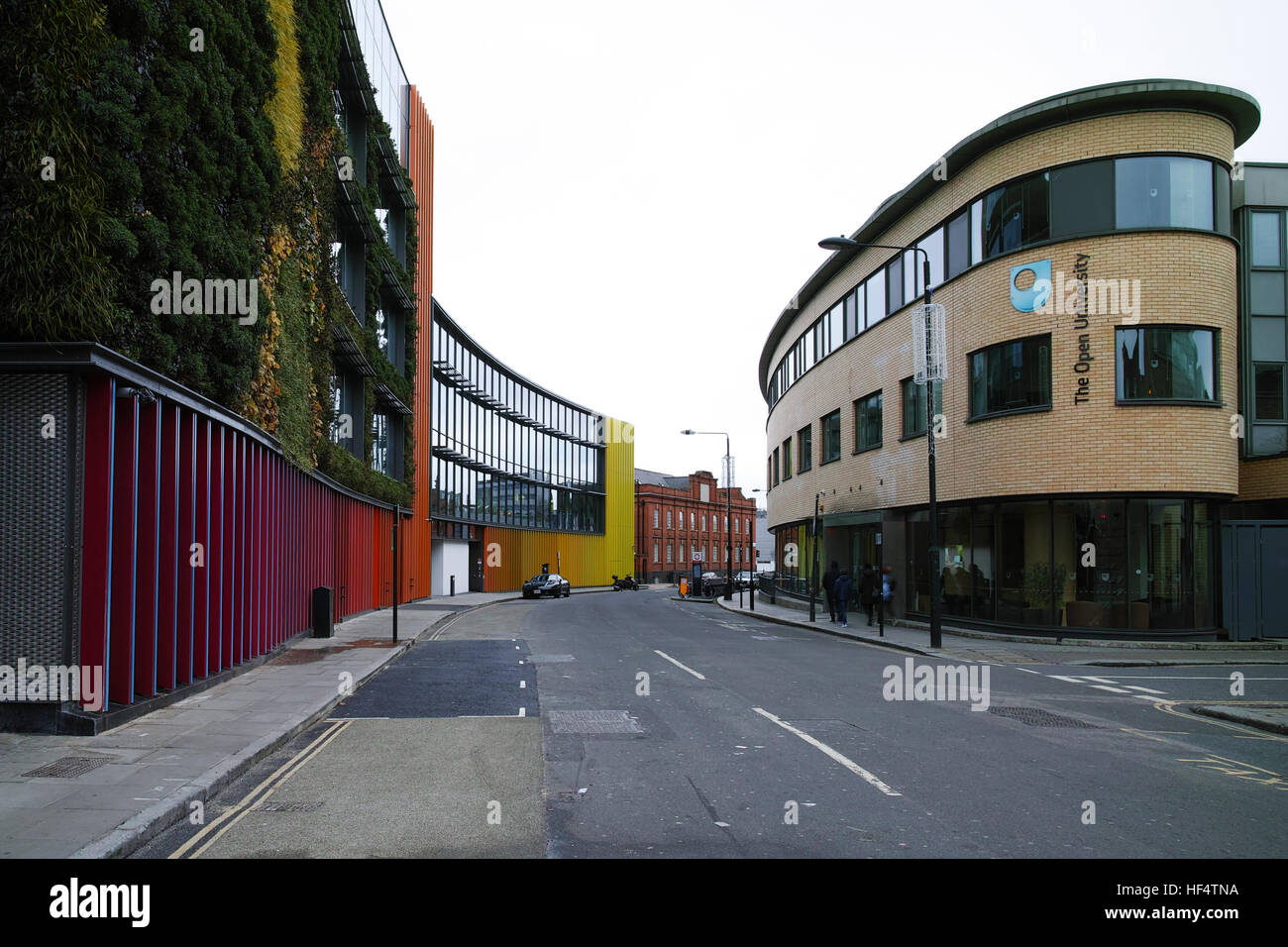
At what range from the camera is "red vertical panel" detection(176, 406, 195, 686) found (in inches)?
442

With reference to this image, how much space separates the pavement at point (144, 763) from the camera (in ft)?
18.8

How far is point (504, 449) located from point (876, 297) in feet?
109

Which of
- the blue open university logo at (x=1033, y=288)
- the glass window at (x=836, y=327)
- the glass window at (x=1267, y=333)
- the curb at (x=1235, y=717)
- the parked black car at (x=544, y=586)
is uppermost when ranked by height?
the glass window at (x=836, y=327)

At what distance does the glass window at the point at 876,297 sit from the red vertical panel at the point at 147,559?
2256 cm

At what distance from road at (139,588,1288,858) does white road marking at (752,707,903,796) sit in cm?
3

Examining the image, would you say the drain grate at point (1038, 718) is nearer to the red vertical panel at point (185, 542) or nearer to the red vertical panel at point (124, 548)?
the red vertical panel at point (124, 548)

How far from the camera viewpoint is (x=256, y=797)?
700 centimetres

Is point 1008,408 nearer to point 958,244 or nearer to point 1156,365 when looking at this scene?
point 1156,365

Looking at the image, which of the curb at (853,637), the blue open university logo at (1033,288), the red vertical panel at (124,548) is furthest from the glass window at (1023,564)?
the red vertical panel at (124,548)

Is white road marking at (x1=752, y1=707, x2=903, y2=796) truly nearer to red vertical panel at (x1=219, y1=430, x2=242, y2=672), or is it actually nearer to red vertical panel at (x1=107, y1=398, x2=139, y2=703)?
red vertical panel at (x1=107, y1=398, x2=139, y2=703)

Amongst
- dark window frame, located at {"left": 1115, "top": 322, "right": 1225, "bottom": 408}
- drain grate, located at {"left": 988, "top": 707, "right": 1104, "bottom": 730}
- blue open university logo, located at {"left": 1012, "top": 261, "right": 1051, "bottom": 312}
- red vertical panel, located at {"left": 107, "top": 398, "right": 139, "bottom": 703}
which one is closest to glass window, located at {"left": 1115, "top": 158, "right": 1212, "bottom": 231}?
blue open university logo, located at {"left": 1012, "top": 261, "right": 1051, "bottom": 312}
